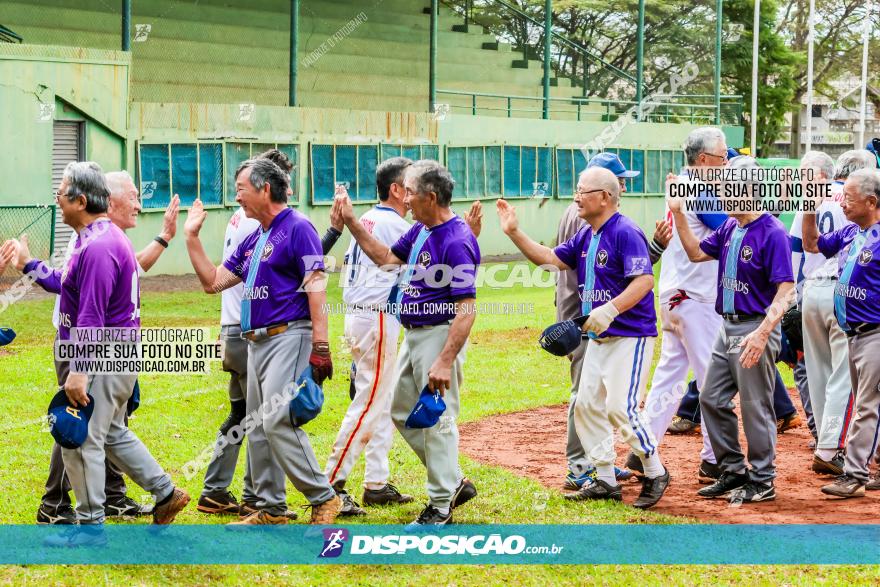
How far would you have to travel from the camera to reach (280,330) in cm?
680

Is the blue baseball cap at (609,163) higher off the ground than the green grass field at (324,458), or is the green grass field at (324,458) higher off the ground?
the blue baseball cap at (609,163)

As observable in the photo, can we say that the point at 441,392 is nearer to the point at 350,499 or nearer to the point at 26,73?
the point at 350,499

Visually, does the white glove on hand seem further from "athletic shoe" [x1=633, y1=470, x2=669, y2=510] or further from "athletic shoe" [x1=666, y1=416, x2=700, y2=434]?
"athletic shoe" [x1=666, y1=416, x2=700, y2=434]

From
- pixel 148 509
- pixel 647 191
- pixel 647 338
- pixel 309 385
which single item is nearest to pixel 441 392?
pixel 309 385

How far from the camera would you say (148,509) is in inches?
287

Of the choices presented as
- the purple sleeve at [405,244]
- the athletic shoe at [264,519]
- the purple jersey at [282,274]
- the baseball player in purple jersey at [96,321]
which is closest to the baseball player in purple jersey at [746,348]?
the purple sleeve at [405,244]

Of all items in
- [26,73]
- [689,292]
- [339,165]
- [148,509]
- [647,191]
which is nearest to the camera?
[148,509]

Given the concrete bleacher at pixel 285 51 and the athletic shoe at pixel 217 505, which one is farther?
the concrete bleacher at pixel 285 51

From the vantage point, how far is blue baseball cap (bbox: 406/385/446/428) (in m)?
6.73

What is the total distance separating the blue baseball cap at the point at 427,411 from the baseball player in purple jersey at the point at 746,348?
6.74ft

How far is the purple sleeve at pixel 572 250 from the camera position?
7836mm

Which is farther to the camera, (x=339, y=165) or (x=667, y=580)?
(x=339, y=165)

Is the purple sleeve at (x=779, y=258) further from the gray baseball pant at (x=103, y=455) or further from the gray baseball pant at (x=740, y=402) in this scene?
the gray baseball pant at (x=103, y=455)

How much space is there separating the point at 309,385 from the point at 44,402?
489 cm
